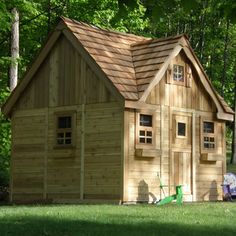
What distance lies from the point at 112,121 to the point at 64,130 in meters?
2.18

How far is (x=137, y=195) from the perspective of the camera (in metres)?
19.2

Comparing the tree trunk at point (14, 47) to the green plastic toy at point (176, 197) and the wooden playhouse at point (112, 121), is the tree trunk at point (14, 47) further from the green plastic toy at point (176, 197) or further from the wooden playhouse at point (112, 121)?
the green plastic toy at point (176, 197)

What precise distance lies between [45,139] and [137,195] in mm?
4071

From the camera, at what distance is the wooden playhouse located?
63.0 ft

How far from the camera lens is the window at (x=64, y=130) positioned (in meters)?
20.5

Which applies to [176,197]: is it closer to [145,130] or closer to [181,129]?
[145,130]

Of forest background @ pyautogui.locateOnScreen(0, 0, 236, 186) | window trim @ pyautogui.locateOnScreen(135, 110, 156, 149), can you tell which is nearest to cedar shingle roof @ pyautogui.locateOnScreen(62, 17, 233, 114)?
window trim @ pyautogui.locateOnScreen(135, 110, 156, 149)

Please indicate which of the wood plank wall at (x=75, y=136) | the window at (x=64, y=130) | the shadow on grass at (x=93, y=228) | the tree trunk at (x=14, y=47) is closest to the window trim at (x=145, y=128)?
the wood plank wall at (x=75, y=136)

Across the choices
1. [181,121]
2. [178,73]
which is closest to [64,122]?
[181,121]

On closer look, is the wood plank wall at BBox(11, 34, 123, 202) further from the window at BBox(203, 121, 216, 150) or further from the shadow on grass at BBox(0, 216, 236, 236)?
the shadow on grass at BBox(0, 216, 236, 236)

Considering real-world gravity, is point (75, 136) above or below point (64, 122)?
below

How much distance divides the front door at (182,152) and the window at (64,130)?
3.48 m

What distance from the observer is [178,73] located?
21234 millimetres

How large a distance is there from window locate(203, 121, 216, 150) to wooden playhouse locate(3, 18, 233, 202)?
0.04 metres
